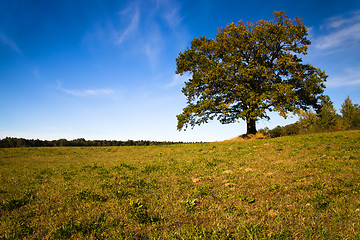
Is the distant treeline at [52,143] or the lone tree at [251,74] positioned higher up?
the lone tree at [251,74]

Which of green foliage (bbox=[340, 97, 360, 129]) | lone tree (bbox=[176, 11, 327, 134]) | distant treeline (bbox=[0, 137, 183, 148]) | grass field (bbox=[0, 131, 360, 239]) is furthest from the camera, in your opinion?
green foliage (bbox=[340, 97, 360, 129])

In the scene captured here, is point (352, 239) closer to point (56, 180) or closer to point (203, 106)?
point (56, 180)

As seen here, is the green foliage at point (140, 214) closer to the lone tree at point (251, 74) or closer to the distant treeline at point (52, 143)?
the lone tree at point (251, 74)

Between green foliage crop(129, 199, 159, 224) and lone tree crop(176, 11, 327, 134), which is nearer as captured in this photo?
green foliage crop(129, 199, 159, 224)

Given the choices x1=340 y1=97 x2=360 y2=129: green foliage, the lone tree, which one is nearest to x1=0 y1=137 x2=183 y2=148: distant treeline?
the lone tree

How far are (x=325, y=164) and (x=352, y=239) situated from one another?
6.17 metres

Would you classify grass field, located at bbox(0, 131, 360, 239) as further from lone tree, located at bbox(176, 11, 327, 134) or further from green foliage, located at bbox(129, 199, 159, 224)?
lone tree, located at bbox(176, 11, 327, 134)

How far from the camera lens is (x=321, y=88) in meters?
25.0

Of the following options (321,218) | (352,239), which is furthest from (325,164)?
(352,239)

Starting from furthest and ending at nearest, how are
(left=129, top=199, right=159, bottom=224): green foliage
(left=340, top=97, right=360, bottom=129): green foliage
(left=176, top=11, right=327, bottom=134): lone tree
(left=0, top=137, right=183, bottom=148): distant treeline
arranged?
(left=340, top=97, right=360, bottom=129): green foliage → (left=0, top=137, right=183, bottom=148): distant treeline → (left=176, top=11, right=327, bottom=134): lone tree → (left=129, top=199, right=159, bottom=224): green foliage

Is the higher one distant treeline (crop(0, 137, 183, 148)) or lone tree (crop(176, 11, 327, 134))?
lone tree (crop(176, 11, 327, 134))

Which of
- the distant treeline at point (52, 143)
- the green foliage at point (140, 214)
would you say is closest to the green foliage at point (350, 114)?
the distant treeline at point (52, 143)

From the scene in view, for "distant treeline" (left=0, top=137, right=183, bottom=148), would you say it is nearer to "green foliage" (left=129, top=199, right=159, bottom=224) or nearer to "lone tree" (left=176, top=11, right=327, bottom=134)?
"lone tree" (left=176, top=11, right=327, bottom=134)

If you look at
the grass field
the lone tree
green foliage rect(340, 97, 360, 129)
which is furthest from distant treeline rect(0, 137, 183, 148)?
green foliage rect(340, 97, 360, 129)
